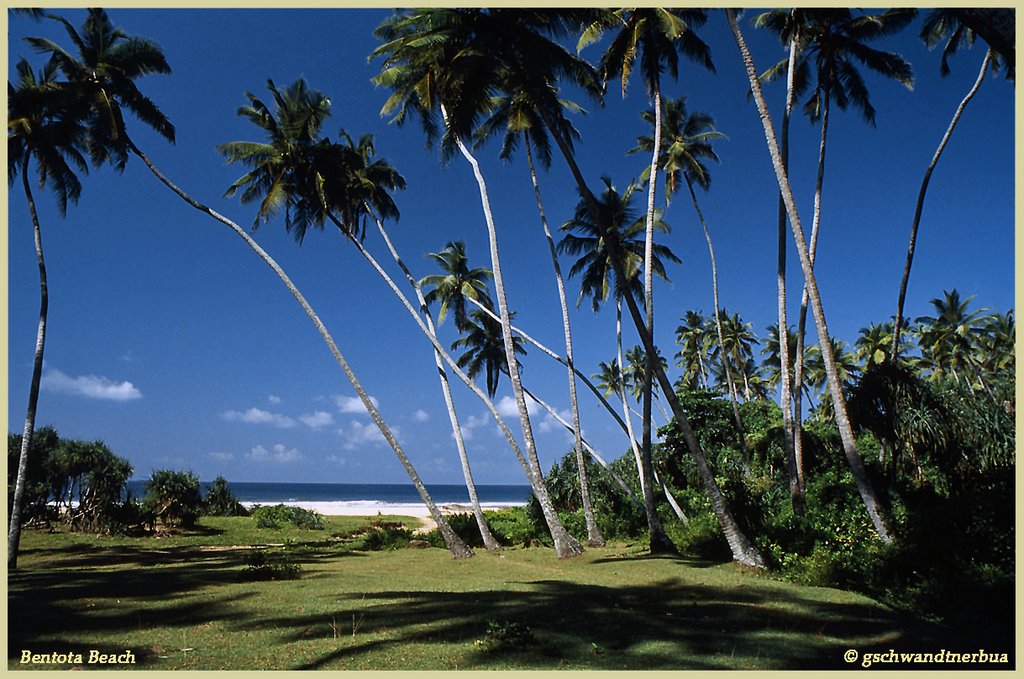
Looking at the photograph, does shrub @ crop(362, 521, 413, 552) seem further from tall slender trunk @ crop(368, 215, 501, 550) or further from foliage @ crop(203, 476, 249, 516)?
foliage @ crop(203, 476, 249, 516)

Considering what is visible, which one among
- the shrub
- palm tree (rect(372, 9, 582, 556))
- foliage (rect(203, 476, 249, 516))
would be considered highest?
palm tree (rect(372, 9, 582, 556))

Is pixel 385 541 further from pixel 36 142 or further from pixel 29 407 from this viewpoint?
pixel 36 142

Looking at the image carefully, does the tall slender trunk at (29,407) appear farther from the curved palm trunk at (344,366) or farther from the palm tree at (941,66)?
the palm tree at (941,66)

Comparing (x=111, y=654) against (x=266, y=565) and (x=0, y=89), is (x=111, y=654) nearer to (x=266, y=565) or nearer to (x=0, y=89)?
(x=266, y=565)

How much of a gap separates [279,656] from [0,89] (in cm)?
1086

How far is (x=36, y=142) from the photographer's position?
55.8 ft

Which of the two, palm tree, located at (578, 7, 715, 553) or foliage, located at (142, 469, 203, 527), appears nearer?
palm tree, located at (578, 7, 715, 553)

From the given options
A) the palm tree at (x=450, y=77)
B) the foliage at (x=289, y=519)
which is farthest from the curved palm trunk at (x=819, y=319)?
the foliage at (x=289, y=519)

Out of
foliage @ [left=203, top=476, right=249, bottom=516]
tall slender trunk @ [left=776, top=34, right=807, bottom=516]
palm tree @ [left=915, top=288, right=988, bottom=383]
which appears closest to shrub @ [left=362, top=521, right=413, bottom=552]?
tall slender trunk @ [left=776, top=34, right=807, bottom=516]

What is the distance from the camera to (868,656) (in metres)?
6.23

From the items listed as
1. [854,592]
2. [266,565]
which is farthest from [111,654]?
[854,592]

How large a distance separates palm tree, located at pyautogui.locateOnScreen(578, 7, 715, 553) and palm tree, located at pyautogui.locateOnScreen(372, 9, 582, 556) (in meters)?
3.15

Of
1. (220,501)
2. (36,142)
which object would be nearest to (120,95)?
(36,142)

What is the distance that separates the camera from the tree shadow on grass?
5950 millimetres
